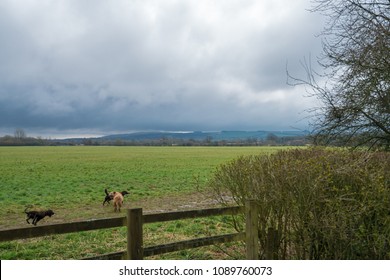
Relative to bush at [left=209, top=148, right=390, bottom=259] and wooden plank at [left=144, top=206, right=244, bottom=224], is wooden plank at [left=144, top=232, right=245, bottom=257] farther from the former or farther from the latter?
bush at [left=209, top=148, right=390, bottom=259]

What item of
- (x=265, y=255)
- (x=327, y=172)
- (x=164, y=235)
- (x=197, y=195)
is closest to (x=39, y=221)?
(x=164, y=235)

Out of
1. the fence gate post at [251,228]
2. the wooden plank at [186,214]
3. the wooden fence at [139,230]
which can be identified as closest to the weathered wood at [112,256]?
the wooden fence at [139,230]

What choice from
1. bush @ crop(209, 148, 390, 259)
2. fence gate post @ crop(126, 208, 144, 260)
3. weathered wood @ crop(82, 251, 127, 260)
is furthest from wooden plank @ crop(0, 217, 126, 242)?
bush @ crop(209, 148, 390, 259)

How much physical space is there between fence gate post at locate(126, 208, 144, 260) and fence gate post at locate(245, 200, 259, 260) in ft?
5.51

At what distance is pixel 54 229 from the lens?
12.2 ft

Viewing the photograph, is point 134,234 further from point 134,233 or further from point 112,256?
point 112,256

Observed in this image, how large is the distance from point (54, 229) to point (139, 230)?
90 centimetres

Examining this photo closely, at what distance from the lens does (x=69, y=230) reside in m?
3.78

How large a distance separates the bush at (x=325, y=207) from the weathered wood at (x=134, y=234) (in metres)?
1.92

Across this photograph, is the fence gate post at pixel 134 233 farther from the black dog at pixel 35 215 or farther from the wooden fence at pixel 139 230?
the black dog at pixel 35 215

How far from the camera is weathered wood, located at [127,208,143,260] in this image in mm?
4023

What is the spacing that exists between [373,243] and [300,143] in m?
6.04

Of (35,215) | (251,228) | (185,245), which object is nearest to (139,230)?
(185,245)

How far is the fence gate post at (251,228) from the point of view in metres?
5.03
